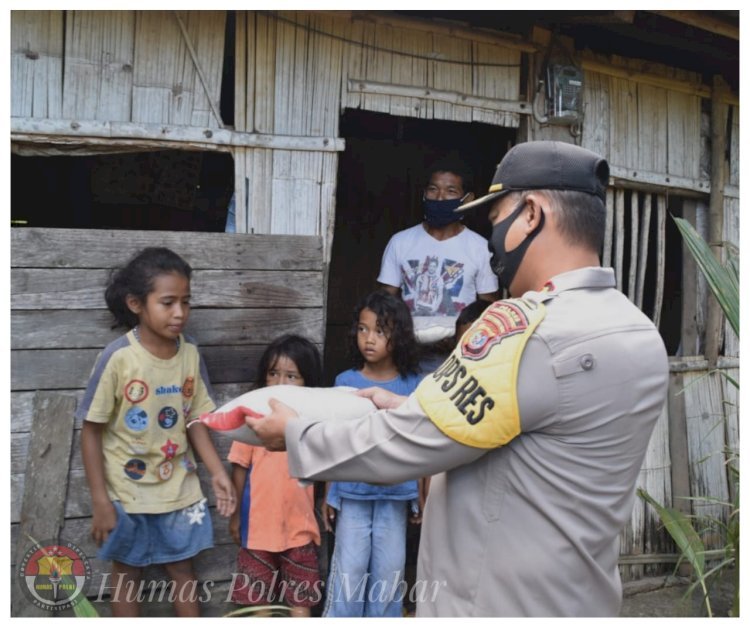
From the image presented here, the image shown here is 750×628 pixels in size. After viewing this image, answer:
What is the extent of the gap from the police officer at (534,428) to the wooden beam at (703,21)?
2.56 m

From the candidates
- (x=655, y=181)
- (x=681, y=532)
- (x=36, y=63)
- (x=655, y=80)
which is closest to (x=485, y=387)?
(x=36, y=63)

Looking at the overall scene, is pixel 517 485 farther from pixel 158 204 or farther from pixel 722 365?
pixel 158 204

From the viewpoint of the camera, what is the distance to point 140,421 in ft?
10.2

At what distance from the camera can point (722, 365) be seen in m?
5.18

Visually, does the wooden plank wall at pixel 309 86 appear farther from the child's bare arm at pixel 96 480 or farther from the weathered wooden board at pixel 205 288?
the child's bare arm at pixel 96 480

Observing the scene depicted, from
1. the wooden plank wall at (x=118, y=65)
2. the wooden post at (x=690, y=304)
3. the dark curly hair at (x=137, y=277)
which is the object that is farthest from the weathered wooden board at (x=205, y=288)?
the wooden post at (x=690, y=304)

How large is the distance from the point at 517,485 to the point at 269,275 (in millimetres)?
2230

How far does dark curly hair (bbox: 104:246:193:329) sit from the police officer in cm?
150

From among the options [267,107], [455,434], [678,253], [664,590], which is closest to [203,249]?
[267,107]

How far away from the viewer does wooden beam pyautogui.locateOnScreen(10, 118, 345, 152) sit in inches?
131

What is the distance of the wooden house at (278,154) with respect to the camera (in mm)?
3297

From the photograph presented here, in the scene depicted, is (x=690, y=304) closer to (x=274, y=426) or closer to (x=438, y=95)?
(x=438, y=95)

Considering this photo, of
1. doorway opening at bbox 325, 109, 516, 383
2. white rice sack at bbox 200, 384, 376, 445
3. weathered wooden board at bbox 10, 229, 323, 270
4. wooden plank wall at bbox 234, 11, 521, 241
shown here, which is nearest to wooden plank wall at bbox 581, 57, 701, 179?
wooden plank wall at bbox 234, 11, 521, 241

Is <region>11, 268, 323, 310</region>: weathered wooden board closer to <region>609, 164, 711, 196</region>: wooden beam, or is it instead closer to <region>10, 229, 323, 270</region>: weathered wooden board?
<region>10, 229, 323, 270</region>: weathered wooden board
